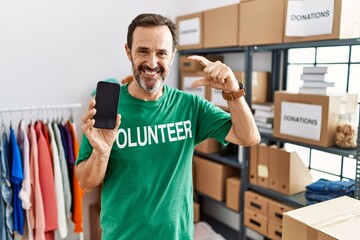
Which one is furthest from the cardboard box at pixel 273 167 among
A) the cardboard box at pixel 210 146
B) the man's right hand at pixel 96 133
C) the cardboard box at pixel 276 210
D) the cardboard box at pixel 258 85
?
the man's right hand at pixel 96 133

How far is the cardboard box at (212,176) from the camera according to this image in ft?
9.27

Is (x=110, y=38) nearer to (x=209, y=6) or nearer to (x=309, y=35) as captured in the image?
(x=209, y=6)

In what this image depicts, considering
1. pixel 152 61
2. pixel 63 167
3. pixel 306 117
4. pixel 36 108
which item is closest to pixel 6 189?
pixel 63 167

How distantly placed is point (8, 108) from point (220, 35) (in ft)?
5.64

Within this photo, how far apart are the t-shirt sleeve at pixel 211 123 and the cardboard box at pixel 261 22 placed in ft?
3.44

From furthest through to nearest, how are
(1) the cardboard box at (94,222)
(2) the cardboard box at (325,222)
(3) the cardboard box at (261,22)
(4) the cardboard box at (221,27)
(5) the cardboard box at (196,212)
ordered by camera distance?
(5) the cardboard box at (196,212) → (1) the cardboard box at (94,222) → (4) the cardboard box at (221,27) → (3) the cardboard box at (261,22) → (2) the cardboard box at (325,222)

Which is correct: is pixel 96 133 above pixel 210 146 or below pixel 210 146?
A: above

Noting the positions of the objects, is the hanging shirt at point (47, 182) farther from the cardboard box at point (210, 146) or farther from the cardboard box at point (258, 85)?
the cardboard box at point (258, 85)

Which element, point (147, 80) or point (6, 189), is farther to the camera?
point (6, 189)

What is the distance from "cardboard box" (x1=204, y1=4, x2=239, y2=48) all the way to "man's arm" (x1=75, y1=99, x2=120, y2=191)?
1673 mm

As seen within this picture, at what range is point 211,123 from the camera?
4.52 feet

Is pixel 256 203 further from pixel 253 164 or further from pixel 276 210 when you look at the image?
pixel 253 164

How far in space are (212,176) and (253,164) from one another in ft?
1.65

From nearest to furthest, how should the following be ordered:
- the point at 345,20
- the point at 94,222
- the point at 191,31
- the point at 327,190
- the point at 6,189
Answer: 1. the point at 345,20
2. the point at 327,190
3. the point at 6,189
4. the point at 94,222
5. the point at 191,31
